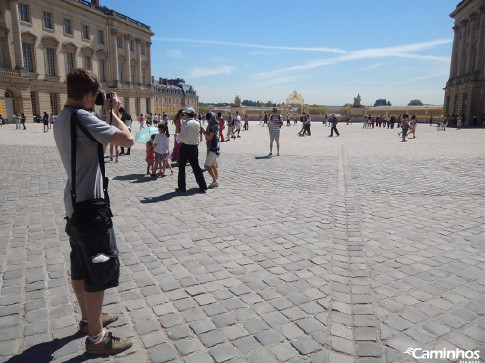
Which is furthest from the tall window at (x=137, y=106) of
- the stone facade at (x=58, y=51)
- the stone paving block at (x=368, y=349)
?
the stone paving block at (x=368, y=349)

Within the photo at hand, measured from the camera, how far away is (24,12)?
1438 inches

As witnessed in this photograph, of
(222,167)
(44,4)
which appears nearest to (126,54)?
(44,4)

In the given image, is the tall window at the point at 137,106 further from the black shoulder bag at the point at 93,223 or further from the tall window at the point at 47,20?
the black shoulder bag at the point at 93,223

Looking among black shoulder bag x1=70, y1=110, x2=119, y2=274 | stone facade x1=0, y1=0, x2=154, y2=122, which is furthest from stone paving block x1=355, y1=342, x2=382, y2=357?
stone facade x1=0, y1=0, x2=154, y2=122

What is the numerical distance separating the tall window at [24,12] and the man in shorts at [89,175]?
1713 inches

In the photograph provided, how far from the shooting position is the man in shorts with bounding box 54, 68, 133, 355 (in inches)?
87.8

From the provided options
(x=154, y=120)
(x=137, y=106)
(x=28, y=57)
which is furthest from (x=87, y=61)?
(x=154, y=120)

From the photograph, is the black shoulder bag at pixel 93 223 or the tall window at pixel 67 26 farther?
the tall window at pixel 67 26

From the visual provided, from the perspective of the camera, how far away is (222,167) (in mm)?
10734

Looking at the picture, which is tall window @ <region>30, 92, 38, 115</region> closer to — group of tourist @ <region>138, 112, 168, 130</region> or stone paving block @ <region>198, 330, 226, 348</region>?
group of tourist @ <region>138, 112, 168, 130</region>

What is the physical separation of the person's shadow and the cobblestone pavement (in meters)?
0.01

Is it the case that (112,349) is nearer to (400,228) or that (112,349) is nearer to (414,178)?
(400,228)

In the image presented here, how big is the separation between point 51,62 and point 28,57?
121 inches

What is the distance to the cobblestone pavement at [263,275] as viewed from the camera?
2.67m
